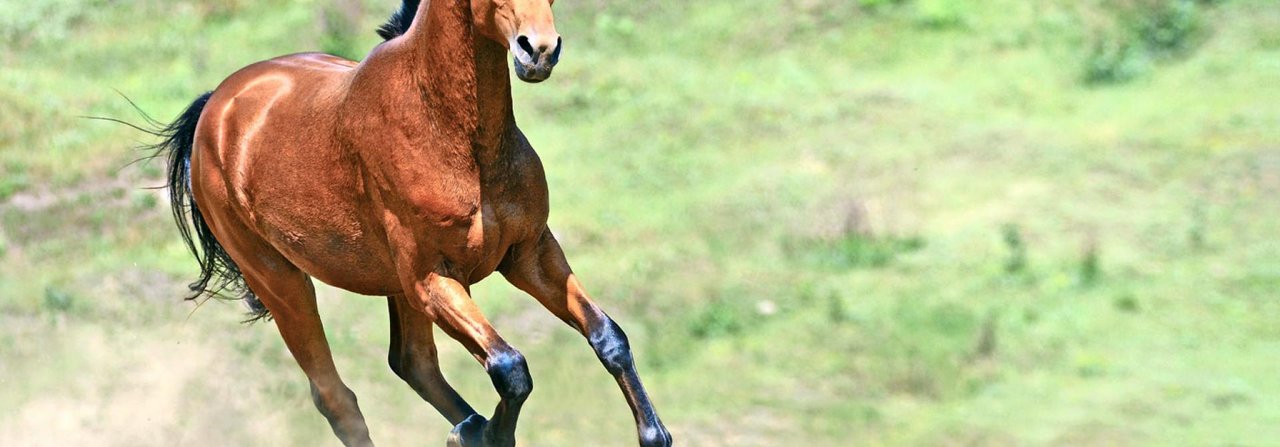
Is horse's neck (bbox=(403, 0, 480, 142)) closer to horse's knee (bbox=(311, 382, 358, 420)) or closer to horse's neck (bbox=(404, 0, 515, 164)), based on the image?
horse's neck (bbox=(404, 0, 515, 164))

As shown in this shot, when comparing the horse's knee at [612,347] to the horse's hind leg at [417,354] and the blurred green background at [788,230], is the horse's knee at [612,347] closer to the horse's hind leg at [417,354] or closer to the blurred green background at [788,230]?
the horse's hind leg at [417,354]

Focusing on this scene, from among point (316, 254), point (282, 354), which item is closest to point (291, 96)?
point (316, 254)

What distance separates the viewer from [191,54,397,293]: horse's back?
5.77 metres

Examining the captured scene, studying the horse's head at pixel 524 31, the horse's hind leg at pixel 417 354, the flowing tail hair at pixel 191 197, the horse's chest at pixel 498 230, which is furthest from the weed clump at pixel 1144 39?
the horse's head at pixel 524 31

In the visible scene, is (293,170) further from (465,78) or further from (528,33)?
(528,33)

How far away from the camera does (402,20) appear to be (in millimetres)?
6301

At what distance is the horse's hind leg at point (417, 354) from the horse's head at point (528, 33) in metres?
1.85

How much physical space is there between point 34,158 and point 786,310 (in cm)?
607

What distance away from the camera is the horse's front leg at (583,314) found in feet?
17.6

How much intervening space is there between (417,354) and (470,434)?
3.69ft

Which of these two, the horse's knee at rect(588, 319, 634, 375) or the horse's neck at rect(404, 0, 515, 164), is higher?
the horse's neck at rect(404, 0, 515, 164)

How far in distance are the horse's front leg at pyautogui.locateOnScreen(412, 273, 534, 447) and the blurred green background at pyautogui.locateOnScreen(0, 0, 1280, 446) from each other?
344cm

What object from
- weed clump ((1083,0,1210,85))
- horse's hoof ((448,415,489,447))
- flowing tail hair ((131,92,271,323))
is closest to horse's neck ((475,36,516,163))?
horse's hoof ((448,415,489,447))

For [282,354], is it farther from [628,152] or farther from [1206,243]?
[1206,243]
